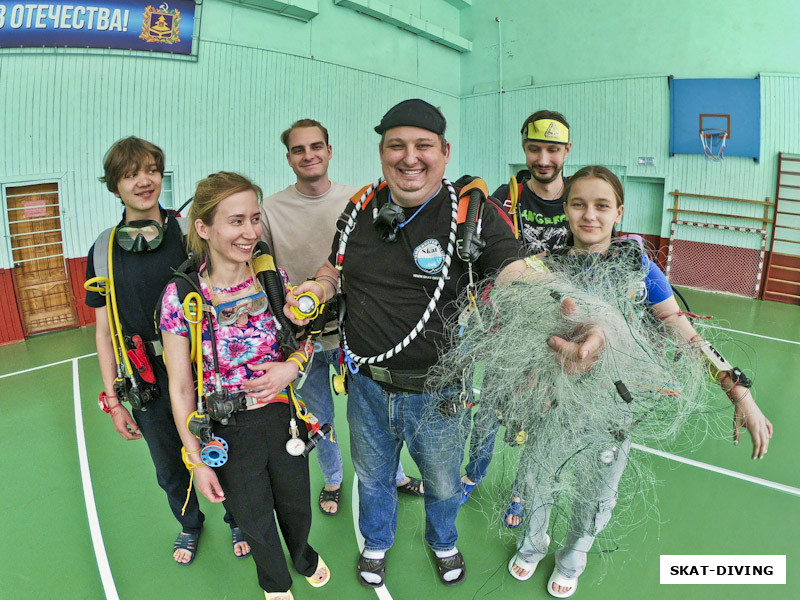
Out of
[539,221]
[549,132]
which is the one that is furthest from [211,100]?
[539,221]

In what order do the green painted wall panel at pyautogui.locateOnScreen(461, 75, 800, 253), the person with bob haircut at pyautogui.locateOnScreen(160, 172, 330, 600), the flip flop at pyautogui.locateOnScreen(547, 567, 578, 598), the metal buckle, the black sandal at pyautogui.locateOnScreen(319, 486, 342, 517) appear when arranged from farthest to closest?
the green painted wall panel at pyautogui.locateOnScreen(461, 75, 800, 253) → the black sandal at pyautogui.locateOnScreen(319, 486, 342, 517) → the flip flop at pyautogui.locateOnScreen(547, 567, 578, 598) → the metal buckle → the person with bob haircut at pyautogui.locateOnScreen(160, 172, 330, 600)

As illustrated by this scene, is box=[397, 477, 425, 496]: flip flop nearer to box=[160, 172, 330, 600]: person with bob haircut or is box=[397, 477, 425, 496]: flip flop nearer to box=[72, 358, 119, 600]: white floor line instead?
box=[160, 172, 330, 600]: person with bob haircut

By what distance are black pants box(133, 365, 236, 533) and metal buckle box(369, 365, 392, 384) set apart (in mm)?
960

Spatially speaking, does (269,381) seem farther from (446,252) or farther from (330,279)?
(446,252)

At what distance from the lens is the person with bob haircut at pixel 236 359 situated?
1729mm

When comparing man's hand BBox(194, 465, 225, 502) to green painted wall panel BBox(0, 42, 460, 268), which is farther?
green painted wall panel BBox(0, 42, 460, 268)

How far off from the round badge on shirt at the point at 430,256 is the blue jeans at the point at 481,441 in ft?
1.74

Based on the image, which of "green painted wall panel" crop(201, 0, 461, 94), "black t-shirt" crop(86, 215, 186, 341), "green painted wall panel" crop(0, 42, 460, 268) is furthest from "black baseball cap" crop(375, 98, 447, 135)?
"green painted wall panel" crop(201, 0, 461, 94)

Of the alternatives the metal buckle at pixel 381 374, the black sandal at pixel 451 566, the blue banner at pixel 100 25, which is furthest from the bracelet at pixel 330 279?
the blue banner at pixel 100 25

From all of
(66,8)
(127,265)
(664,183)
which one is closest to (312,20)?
(66,8)

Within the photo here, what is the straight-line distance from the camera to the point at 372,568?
7.71 feet

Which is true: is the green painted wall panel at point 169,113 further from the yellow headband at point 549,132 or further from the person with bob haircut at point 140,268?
the yellow headband at point 549,132

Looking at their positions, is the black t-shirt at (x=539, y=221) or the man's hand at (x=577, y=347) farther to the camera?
the black t-shirt at (x=539, y=221)

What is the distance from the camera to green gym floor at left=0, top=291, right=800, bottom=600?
2.35 meters
